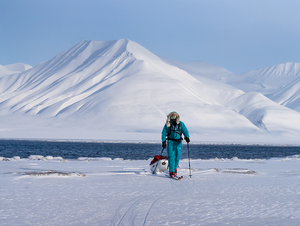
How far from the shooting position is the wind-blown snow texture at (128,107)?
398 ft

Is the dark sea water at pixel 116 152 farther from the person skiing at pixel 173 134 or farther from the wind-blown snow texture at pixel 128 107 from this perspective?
the wind-blown snow texture at pixel 128 107

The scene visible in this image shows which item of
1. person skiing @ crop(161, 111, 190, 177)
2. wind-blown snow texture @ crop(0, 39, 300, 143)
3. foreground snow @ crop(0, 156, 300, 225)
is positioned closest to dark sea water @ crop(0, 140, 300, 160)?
person skiing @ crop(161, 111, 190, 177)

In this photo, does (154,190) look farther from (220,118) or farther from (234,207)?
(220,118)

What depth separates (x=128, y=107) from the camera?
134 m

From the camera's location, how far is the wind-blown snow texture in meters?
121

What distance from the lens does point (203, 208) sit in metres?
7.41

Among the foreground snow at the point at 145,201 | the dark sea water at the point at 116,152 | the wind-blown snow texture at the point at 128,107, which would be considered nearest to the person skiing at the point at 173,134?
the foreground snow at the point at 145,201

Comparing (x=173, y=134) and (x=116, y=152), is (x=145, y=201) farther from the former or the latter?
(x=116, y=152)

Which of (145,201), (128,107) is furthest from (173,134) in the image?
(128,107)

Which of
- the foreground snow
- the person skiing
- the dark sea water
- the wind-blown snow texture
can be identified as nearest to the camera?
the foreground snow

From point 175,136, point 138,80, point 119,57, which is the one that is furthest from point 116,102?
point 175,136

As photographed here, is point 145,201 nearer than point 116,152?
Yes

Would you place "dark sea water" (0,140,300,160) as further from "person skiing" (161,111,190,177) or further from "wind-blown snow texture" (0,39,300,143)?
"wind-blown snow texture" (0,39,300,143)

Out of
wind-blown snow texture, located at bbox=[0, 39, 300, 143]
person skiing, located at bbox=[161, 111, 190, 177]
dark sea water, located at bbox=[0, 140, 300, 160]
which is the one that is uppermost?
wind-blown snow texture, located at bbox=[0, 39, 300, 143]
